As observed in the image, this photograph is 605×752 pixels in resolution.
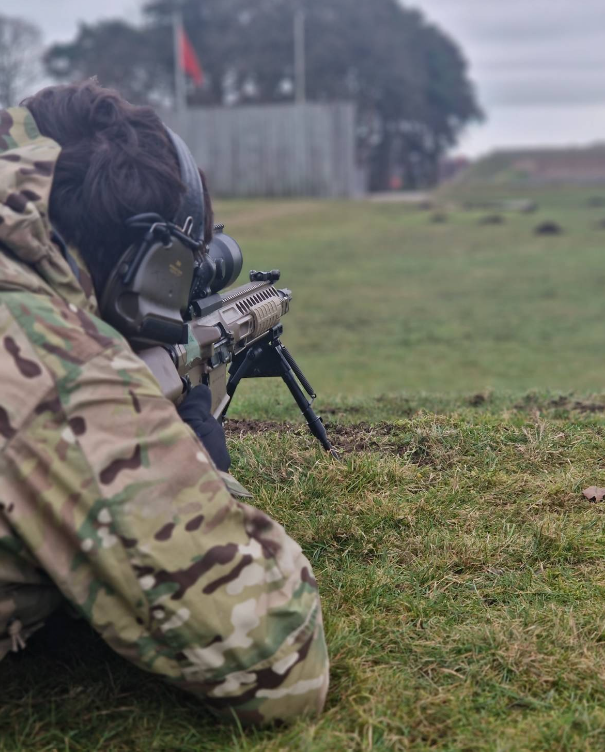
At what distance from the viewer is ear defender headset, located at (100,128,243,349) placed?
2.34 m

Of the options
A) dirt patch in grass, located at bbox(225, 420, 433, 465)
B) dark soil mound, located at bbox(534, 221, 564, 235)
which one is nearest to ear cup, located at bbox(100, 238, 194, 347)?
dirt patch in grass, located at bbox(225, 420, 433, 465)

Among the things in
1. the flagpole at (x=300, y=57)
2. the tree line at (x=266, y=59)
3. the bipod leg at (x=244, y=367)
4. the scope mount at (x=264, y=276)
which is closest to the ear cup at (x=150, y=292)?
the bipod leg at (x=244, y=367)

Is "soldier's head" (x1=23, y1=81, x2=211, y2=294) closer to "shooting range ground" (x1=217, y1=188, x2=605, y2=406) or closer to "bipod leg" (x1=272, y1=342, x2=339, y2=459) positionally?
"bipod leg" (x1=272, y1=342, x2=339, y2=459)

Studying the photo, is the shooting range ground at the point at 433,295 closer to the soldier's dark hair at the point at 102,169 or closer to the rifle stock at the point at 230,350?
the rifle stock at the point at 230,350

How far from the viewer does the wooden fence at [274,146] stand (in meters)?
32.6

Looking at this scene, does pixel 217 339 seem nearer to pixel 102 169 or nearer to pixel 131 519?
pixel 102 169

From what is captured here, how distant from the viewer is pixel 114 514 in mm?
2061

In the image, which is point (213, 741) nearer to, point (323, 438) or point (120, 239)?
point (120, 239)

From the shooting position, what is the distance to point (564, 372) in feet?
36.1

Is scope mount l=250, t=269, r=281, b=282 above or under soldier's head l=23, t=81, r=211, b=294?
under

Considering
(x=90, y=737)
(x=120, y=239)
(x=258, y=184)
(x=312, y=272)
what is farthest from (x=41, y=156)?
(x=258, y=184)

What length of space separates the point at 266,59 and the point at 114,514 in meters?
38.8

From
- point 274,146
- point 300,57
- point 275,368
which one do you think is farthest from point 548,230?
point 275,368

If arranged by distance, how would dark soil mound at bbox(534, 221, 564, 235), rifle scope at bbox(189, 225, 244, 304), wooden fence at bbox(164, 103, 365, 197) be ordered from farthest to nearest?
wooden fence at bbox(164, 103, 365, 197)
dark soil mound at bbox(534, 221, 564, 235)
rifle scope at bbox(189, 225, 244, 304)
